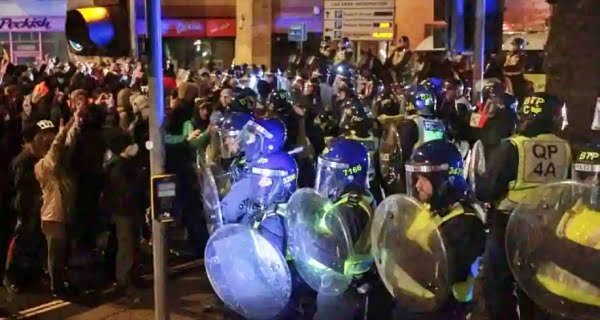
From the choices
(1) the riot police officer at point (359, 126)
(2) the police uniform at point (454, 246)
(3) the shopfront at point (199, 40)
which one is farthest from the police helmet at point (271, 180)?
(3) the shopfront at point (199, 40)

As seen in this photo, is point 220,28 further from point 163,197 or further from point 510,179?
point 510,179

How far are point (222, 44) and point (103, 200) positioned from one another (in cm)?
2403

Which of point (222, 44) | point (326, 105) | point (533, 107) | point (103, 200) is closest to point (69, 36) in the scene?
point (103, 200)

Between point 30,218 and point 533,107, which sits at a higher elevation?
point 533,107

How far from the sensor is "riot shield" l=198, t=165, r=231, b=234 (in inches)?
284

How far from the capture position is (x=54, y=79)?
1335 cm

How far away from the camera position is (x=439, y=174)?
537cm

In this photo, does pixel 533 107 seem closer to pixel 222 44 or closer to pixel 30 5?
pixel 222 44

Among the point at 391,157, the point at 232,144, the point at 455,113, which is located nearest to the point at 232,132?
the point at 232,144

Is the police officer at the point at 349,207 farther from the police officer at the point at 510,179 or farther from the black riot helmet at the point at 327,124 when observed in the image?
the black riot helmet at the point at 327,124

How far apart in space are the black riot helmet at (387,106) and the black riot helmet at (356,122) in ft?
3.91

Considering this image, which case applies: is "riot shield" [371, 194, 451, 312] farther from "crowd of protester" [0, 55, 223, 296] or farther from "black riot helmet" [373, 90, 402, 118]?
"black riot helmet" [373, 90, 402, 118]

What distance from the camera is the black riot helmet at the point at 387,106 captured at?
1067 cm

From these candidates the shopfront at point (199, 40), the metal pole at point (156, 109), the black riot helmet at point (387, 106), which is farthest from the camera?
the shopfront at point (199, 40)
